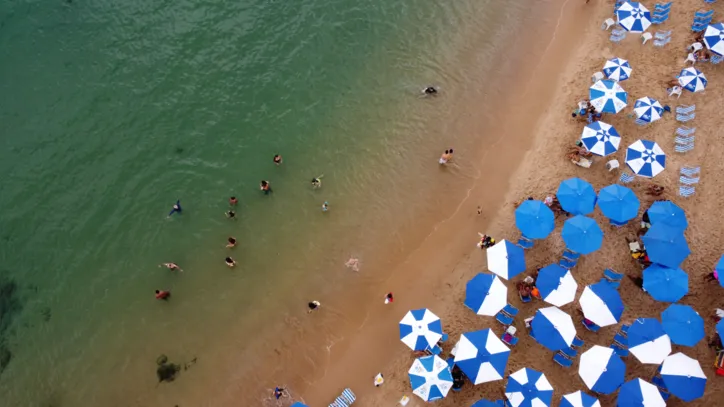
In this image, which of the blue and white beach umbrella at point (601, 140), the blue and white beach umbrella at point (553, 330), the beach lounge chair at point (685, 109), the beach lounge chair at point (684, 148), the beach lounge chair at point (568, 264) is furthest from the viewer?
the beach lounge chair at point (685, 109)

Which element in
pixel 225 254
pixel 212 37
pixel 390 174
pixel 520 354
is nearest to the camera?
pixel 520 354

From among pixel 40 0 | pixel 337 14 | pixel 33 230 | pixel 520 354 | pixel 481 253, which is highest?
pixel 337 14

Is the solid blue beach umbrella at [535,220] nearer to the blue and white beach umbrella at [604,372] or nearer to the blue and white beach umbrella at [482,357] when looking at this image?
the blue and white beach umbrella at [482,357]

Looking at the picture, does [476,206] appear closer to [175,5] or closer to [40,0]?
[175,5]

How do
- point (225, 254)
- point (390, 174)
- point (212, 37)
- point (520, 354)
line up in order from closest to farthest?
point (520, 354)
point (225, 254)
point (390, 174)
point (212, 37)

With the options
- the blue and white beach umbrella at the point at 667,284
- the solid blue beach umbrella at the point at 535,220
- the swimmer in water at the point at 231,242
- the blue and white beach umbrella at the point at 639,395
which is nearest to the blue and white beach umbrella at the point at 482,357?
the blue and white beach umbrella at the point at 639,395

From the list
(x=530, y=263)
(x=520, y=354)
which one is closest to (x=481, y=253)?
(x=530, y=263)
